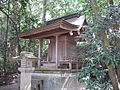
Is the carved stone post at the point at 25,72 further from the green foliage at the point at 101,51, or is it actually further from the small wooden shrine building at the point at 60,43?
the green foliage at the point at 101,51

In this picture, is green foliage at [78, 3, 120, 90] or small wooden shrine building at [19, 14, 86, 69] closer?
green foliage at [78, 3, 120, 90]

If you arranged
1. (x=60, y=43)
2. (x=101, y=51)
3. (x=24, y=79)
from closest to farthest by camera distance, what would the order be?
(x=101, y=51)
(x=24, y=79)
(x=60, y=43)

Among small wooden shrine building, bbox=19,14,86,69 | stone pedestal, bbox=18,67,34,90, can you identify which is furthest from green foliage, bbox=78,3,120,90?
small wooden shrine building, bbox=19,14,86,69

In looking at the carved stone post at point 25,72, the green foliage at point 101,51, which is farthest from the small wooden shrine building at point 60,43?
the green foliage at point 101,51

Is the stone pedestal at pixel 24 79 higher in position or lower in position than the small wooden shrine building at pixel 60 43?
lower

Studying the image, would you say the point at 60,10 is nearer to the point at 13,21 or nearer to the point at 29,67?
the point at 13,21

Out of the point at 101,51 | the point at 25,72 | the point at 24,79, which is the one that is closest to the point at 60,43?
the point at 25,72

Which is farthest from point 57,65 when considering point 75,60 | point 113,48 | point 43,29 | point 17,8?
point 17,8

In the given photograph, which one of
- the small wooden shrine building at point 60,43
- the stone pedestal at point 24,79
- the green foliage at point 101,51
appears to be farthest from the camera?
the small wooden shrine building at point 60,43

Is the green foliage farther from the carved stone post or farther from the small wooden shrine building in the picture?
the small wooden shrine building

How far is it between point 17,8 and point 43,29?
696 cm

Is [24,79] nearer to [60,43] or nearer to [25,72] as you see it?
[25,72]

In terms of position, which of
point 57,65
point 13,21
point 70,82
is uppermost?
point 13,21

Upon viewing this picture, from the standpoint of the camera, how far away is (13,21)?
1289cm
